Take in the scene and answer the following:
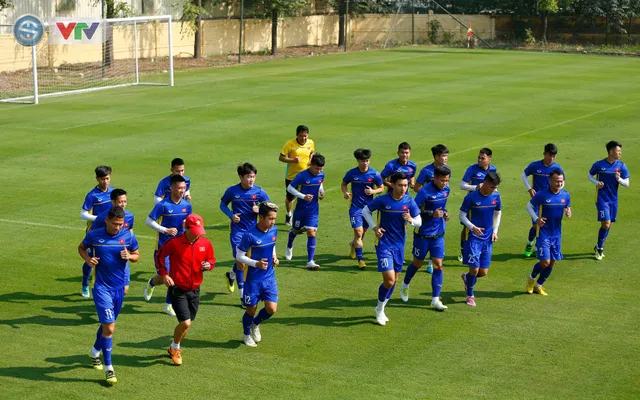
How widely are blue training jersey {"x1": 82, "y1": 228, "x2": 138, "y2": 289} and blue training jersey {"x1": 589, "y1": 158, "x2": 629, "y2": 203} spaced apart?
9988 mm

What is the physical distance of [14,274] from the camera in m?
15.6

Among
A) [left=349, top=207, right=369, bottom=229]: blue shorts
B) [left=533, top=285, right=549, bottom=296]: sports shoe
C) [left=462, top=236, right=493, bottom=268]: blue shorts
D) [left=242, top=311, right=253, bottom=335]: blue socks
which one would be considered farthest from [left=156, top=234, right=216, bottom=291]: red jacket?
[left=533, top=285, right=549, bottom=296]: sports shoe

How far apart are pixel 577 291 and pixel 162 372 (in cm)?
742

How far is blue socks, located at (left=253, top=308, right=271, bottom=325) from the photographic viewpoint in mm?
12235

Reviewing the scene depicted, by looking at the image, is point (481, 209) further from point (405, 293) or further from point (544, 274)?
point (405, 293)

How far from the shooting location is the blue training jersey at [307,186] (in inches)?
642

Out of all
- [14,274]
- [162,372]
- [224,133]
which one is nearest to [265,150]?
[224,133]

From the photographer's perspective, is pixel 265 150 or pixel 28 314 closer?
pixel 28 314

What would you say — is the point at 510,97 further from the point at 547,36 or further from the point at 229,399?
the point at 547,36

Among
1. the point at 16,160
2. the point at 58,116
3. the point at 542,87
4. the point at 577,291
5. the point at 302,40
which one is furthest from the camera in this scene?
the point at 302,40

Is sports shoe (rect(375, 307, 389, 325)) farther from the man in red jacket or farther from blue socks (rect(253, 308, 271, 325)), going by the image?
the man in red jacket

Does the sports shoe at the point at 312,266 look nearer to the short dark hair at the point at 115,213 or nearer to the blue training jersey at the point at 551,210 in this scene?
the blue training jersey at the point at 551,210

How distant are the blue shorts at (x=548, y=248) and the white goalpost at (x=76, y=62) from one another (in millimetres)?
27446

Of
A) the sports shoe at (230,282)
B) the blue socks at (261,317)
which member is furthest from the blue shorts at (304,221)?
the blue socks at (261,317)
